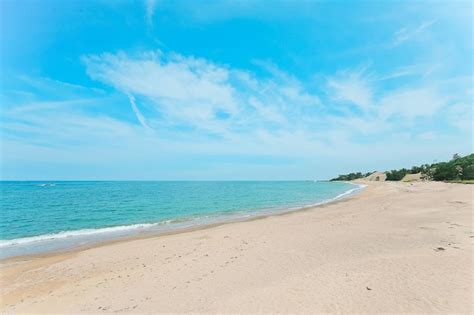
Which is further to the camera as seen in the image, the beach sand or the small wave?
the small wave

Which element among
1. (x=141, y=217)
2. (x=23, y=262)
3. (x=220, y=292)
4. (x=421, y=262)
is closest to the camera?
(x=220, y=292)

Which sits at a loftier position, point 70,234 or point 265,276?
point 265,276

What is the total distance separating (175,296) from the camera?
654cm

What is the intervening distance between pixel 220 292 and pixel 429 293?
4.67 meters

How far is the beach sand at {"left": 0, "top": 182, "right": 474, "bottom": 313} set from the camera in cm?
571

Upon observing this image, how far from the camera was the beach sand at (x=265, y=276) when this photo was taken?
571 centimetres

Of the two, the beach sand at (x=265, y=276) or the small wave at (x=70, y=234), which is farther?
the small wave at (x=70, y=234)

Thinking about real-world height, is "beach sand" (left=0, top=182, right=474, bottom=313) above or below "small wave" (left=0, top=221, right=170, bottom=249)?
above

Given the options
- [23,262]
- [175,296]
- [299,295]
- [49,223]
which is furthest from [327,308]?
[49,223]

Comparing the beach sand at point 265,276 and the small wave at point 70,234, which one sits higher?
the beach sand at point 265,276

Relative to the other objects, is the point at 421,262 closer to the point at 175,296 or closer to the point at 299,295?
Result: the point at 299,295

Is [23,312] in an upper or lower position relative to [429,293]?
lower

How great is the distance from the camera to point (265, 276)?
24.3ft

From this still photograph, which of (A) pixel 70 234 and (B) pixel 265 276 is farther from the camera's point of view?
(A) pixel 70 234
